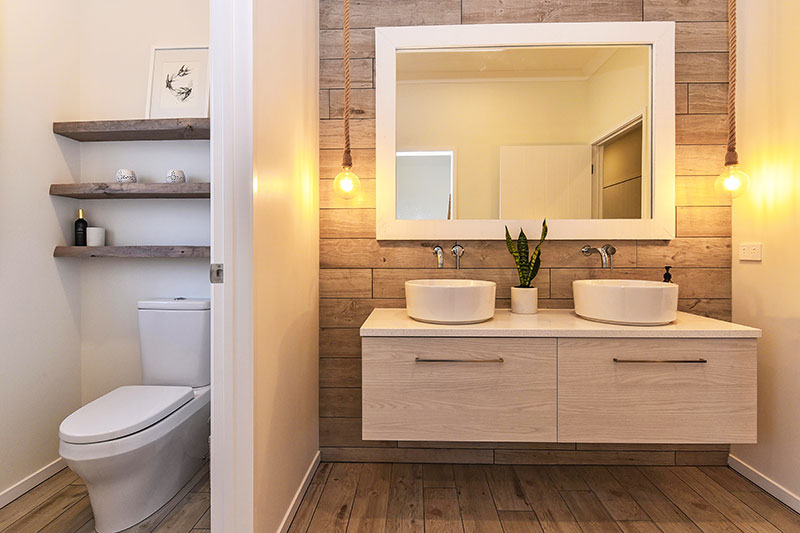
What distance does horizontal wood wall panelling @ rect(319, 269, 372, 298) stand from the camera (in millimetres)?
2041

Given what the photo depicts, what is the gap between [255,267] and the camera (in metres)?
1.28

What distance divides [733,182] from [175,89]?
2.62 m

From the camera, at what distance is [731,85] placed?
5.80 feet

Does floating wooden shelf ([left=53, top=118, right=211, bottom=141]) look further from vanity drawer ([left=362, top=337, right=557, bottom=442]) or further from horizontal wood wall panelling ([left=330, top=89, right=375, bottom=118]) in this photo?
vanity drawer ([left=362, top=337, right=557, bottom=442])

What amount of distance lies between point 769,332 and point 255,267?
2.06 metres

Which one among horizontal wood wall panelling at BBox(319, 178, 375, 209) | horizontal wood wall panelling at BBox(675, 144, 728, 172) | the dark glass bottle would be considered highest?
horizontal wood wall panelling at BBox(675, 144, 728, 172)

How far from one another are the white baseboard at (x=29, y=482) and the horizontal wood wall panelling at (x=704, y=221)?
3.07 meters

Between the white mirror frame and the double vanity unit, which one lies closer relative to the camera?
the double vanity unit

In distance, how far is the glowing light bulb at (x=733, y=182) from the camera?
1738 mm

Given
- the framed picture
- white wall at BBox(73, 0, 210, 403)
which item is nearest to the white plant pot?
white wall at BBox(73, 0, 210, 403)

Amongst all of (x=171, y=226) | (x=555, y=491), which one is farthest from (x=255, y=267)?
(x=555, y=491)

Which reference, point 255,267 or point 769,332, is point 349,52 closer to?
point 255,267

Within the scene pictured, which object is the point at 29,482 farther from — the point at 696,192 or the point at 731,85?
the point at 731,85

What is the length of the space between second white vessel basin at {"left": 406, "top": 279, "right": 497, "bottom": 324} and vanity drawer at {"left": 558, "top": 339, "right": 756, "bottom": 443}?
35 centimetres
